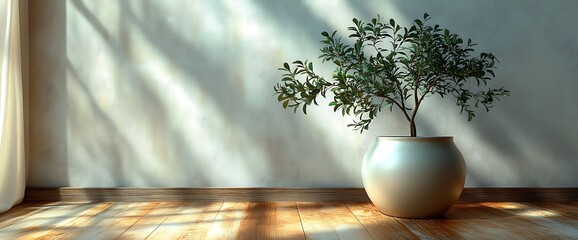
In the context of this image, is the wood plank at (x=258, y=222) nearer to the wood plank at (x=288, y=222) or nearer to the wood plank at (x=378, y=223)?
the wood plank at (x=288, y=222)

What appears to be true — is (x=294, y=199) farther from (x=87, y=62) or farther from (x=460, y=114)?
(x=87, y=62)

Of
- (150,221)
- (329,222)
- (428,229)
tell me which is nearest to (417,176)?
(428,229)

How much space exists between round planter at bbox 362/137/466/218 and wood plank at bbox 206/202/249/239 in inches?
21.6

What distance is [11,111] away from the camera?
2.45m

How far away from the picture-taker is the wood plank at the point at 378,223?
1.91 m

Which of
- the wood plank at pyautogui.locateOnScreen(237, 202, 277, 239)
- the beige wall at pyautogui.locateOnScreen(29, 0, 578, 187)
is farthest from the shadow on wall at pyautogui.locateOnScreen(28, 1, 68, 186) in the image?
the wood plank at pyautogui.locateOnScreen(237, 202, 277, 239)

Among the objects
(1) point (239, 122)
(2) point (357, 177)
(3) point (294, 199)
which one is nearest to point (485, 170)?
(2) point (357, 177)

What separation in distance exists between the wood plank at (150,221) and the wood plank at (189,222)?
0.07 ft

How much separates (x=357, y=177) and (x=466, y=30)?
0.84 meters

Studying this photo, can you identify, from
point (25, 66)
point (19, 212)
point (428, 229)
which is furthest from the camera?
point (25, 66)

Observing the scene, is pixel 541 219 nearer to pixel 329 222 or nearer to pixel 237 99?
pixel 329 222

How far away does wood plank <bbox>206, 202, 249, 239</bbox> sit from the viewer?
1.93 m

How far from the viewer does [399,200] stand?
2.17 metres

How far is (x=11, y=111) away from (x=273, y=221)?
1221 millimetres
